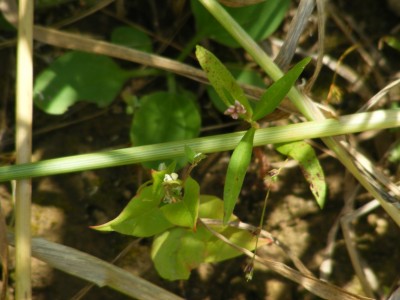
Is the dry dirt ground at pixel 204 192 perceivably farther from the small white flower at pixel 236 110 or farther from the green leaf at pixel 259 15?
the small white flower at pixel 236 110

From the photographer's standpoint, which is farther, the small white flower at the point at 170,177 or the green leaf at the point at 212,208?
the green leaf at the point at 212,208

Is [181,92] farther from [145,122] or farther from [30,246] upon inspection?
[30,246]

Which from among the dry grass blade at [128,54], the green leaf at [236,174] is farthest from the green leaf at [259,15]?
the green leaf at [236,174]

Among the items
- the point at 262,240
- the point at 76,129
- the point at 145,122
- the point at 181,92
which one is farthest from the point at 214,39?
the point at 262,240

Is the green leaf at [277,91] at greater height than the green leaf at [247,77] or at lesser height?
lesser

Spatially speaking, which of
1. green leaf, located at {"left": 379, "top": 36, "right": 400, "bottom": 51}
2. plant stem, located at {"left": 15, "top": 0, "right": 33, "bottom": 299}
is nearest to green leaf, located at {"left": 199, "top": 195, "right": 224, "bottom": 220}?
plant stem, located at {"left": 15, "top": 0, "right": 33, "bottom": 299}

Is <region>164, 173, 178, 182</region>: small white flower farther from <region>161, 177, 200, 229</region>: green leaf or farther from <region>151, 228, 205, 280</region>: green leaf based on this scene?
<region>151, 228, 205, 280</region>: green leaf

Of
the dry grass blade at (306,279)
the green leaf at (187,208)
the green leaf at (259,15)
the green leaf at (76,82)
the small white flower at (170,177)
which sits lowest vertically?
the dry grass blade at (306,279)
